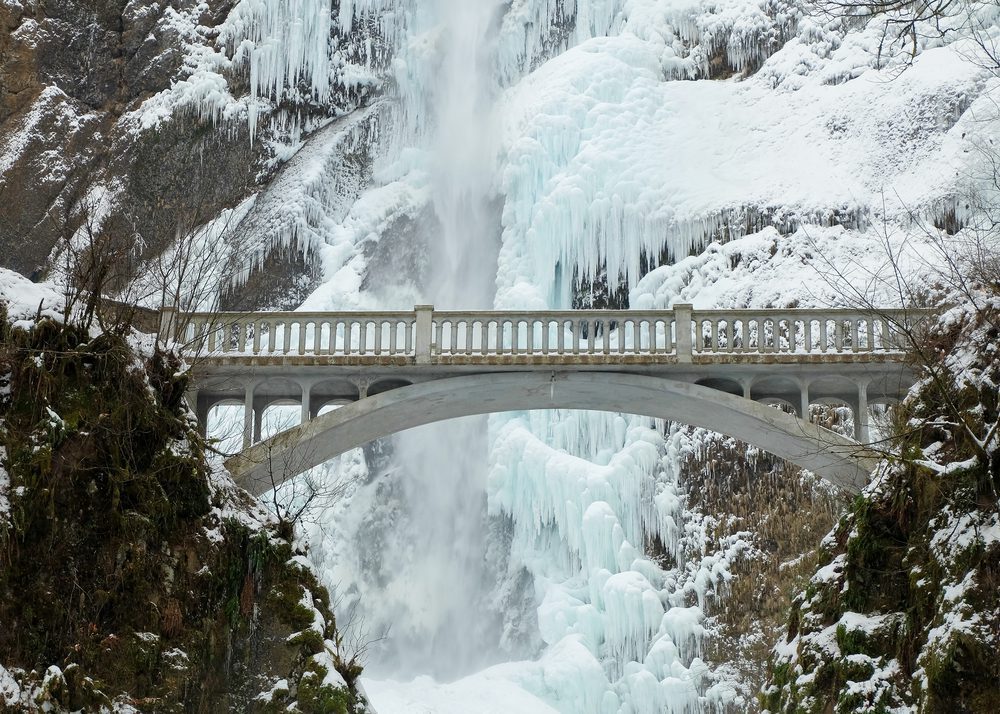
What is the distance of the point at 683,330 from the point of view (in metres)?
17.5

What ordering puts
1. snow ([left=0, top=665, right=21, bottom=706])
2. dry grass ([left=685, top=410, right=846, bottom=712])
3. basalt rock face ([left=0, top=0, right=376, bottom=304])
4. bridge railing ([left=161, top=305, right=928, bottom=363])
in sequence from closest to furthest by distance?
snow ([left=0, top=665, right=21, bottom=706]) → bridge railing ([left=161, top=305, right=928, bottom=363]) → dry grass ([left=685, top=410, right=846, bottom=712]) → basalt rock face ([left=0, top=0, right=376, bottom=304])

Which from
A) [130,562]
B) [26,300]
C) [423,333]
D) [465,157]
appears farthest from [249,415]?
[465,157]

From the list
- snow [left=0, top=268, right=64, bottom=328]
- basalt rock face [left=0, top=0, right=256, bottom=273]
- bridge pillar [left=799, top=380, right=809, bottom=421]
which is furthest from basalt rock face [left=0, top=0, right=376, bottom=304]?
snow [left=0, top=268, right=64, bottom=328]

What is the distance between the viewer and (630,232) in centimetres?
2883

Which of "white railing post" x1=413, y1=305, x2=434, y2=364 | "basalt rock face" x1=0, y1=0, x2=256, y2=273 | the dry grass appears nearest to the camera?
"white railing post" x1=413, y1=305, x2=434, y2=364

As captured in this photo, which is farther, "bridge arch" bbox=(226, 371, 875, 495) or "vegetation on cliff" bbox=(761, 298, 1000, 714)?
"bridge arch" bbox=(226, 371, 875, 495)

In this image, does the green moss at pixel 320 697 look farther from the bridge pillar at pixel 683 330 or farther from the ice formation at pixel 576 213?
the ice formation at pixel 576 213

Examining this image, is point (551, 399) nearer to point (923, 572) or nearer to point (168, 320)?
point (168, 320)

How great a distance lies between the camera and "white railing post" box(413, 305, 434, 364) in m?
17.5

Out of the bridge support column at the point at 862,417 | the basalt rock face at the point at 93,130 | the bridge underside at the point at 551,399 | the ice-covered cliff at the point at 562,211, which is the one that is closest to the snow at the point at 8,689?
the bridge underside at the point at 551,399

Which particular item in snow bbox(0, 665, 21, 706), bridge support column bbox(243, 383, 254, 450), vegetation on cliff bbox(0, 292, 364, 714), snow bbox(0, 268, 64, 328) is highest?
snow bbox(0, 268, 64, 328)

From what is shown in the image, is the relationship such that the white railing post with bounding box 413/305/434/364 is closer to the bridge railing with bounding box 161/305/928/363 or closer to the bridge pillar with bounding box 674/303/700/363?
the bridge railing with bounding box 161/305/928/363

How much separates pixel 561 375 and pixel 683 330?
5.98ft

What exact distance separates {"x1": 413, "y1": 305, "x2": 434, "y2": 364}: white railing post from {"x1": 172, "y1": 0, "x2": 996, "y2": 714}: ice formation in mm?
8029
